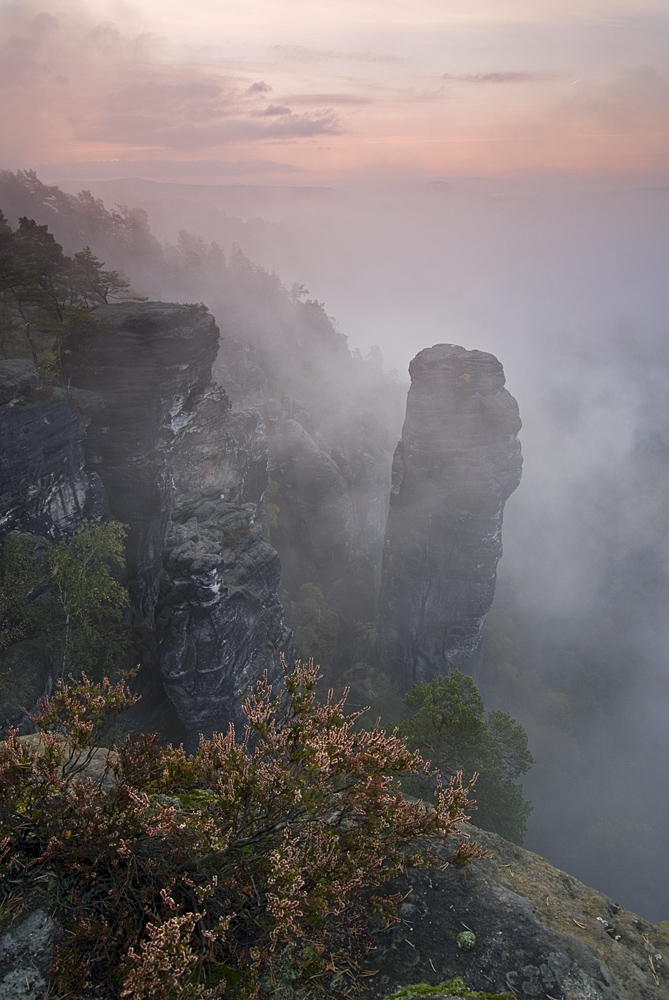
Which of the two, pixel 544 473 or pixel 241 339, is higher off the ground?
pixel 544 473

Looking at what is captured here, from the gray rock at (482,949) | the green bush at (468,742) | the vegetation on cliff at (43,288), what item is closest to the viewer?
the gray rock at (482,949)

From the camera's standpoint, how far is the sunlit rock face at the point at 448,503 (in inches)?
1700

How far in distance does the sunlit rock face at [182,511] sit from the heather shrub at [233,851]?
19.8 metres

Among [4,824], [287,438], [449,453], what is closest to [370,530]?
[287,438]

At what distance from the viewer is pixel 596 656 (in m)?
71.2

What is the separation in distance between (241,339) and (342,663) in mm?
41284

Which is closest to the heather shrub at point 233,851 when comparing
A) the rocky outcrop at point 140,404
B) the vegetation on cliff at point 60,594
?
the vegetation on cliff at point 60,594

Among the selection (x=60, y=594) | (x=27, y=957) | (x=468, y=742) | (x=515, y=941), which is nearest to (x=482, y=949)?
(x=515, y=941)

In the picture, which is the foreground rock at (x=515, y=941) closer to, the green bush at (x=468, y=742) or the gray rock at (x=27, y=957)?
the gray rock at (x=27, y=957)

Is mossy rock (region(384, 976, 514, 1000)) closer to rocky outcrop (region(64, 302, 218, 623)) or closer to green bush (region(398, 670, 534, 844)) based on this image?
green bush (region(398, 670, 534, 844))

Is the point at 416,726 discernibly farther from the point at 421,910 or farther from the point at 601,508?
the point at 601,508

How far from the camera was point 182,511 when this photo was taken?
30188mm

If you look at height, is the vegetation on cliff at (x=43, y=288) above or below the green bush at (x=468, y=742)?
above

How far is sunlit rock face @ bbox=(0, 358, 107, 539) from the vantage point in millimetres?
24734
